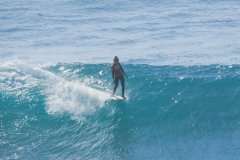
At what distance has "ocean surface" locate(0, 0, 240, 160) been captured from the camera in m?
12.3

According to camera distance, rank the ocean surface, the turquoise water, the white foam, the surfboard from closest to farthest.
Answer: the turquoise water, the ocean surface, the white foam, the surfboard

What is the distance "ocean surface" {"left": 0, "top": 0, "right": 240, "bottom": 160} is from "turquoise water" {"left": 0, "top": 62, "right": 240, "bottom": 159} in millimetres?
38

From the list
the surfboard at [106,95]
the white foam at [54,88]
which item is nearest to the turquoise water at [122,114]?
the white foam at [54,88]

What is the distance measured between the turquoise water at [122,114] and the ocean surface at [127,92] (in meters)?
0.04

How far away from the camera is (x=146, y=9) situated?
3244 centimetres

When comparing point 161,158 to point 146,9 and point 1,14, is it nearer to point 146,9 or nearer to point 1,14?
point 146,9

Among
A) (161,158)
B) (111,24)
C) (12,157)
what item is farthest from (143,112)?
(111,24)

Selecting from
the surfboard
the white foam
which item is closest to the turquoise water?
the white foam

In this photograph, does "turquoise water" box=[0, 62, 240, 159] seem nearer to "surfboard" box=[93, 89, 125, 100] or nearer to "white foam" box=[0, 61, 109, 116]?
"white foam" box=[0, 61, 109, 116]

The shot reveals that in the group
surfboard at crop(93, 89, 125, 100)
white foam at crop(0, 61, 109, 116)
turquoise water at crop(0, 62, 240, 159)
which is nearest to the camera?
turquoise water at crop(0, 62, 240, 159)

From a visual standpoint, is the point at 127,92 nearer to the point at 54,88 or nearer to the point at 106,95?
the point at 106,95

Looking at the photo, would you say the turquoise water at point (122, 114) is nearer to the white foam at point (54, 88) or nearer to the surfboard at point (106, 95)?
the white foam at point (54, 88)

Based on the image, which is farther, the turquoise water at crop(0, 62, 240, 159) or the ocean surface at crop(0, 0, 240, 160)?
the ocean surface at crop(0, 0, 240, 160)

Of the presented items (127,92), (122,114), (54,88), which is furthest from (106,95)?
(54,88)
